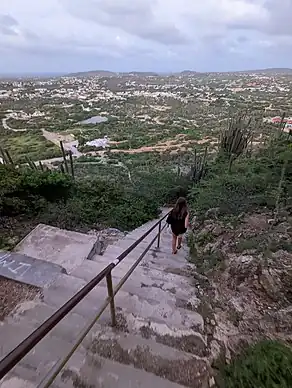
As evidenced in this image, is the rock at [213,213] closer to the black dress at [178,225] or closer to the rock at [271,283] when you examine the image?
the black dress at [178,225]

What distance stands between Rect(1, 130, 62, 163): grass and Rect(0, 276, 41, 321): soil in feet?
69.8

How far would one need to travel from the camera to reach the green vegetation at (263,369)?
190cm

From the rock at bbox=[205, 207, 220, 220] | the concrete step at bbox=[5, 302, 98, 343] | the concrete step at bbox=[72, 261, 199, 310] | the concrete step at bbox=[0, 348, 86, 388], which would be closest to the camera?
the concrete step at bbox=[0, 348, 86, 388]

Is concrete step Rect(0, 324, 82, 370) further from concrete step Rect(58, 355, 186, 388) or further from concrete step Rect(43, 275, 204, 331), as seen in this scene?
concrete step Rect(43, 275, 204, 331)

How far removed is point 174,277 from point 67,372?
1.98 metres

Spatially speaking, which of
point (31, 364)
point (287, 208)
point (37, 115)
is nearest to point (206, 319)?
point (31, 364)

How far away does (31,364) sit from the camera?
2.21 m

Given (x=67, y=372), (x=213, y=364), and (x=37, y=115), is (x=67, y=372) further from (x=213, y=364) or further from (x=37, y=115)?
(x=37, y=115)

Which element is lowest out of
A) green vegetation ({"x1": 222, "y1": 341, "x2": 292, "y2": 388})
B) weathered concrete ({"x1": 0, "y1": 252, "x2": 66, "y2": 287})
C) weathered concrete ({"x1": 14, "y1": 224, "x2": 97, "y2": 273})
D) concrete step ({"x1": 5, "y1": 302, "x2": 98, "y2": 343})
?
weathered concrete ({"x1": 14, "y1": 224, "x2": 97, "y2": 273})

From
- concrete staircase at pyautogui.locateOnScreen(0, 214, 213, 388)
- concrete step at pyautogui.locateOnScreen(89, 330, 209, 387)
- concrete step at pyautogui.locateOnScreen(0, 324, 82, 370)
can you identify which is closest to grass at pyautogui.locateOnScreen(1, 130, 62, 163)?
concrete staircase at pyautogui.locateOnScreen(0, 214, 213, 388)

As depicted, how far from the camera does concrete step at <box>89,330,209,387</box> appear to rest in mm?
2211

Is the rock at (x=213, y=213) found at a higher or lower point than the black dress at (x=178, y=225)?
lower

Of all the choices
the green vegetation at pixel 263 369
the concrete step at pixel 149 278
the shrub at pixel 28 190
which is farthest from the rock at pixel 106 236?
the green vegetation at pixel 263 369

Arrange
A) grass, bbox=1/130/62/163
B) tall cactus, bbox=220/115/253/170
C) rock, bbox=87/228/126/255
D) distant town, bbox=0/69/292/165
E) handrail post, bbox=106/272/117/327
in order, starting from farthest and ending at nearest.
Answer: distant town, bbox=0/69/292/165 < grass, bbox=1/130/62/163 < tall cactus, bbox=220/115/253/170 < rock, bbox=87/228/126/255 < handrail post, bbox=106/272/117/327
